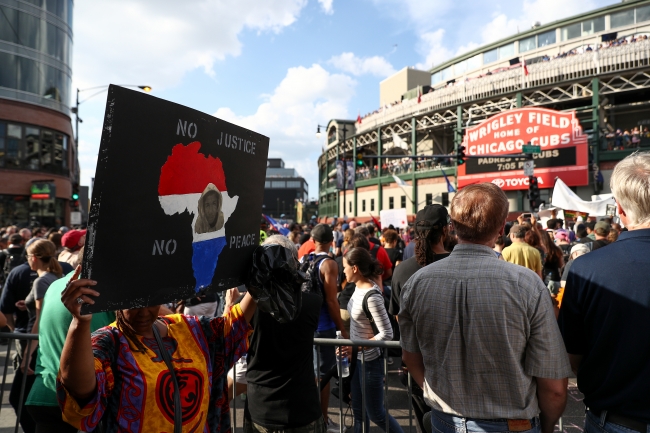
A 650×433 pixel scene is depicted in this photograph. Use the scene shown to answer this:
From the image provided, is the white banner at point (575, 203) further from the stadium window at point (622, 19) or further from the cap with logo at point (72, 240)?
the stadium window at point (622, 19)

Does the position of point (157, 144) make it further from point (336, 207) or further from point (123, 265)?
point (336, 207)

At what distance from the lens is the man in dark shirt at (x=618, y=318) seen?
6.15 feet

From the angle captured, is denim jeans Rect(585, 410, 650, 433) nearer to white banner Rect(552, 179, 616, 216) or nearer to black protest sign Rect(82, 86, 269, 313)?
black protest sign Rect(82, 86, 269, 313)

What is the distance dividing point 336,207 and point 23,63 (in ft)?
110

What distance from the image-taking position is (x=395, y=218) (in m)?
14.3

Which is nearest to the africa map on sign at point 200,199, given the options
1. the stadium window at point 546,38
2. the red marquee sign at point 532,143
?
the red marquee sign at point 532,143

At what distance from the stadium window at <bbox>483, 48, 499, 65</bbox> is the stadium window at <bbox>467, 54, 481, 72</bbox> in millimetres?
679

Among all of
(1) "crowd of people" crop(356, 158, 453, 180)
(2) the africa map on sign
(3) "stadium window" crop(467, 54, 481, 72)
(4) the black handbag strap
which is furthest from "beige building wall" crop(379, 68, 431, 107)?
(4) the black handbag strap

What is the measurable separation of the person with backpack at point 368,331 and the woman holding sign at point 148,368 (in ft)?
5.18

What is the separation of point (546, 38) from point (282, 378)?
50853 mm

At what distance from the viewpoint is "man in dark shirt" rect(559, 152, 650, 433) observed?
6.15ft

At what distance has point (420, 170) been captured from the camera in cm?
3747

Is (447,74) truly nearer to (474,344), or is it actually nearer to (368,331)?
(368,331)

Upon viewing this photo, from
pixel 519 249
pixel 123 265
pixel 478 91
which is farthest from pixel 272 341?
pixel 478 91
